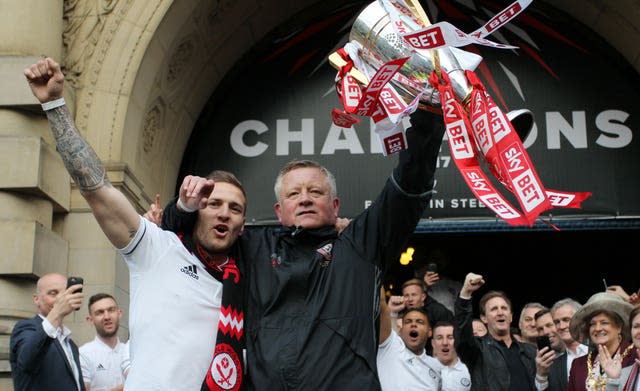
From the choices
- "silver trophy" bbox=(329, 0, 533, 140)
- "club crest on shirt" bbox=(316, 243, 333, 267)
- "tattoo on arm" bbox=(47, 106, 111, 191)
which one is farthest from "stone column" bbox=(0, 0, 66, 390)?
"silver trophy" bbox=(329, 0, 533, 140)

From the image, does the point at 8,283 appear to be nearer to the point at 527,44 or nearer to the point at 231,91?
the point at 231,91

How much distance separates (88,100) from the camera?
10.8 metres

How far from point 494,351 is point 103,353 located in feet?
11.7

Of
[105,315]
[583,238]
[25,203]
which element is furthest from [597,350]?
[583,238]

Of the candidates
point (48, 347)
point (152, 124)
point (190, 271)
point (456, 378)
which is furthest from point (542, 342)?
point (152, 124)

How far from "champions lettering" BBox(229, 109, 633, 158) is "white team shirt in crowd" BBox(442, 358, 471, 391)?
444cm

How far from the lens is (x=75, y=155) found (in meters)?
4.00

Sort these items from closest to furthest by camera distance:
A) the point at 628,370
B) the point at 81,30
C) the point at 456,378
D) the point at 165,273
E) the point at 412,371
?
the point at 165,273 → the point at 628,370 → the point at 412,371 → the point at 456,378 → the point at 81,30

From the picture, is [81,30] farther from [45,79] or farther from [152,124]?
[45,79]

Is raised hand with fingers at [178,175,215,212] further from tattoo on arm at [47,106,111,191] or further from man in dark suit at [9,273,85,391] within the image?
man in dark suit at [9,273,85,391]

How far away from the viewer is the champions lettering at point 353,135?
1239 cm

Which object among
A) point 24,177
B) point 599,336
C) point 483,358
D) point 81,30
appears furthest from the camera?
point 81,30

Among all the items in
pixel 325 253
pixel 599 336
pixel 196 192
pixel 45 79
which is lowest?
pixel 599 336

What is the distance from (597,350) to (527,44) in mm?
6005
